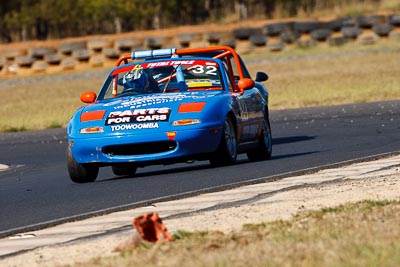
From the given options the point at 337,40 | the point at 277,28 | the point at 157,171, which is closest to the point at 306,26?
the point at 277,28

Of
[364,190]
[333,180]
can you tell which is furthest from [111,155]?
[364,190]

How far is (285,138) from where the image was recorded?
722 inches

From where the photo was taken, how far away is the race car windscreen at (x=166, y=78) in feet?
44.6

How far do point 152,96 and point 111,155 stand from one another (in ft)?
3.20

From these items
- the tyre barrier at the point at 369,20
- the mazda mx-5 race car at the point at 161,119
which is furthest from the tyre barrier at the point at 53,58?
the mazda mx-5 race car at the point at 161,119

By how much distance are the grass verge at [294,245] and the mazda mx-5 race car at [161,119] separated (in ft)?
14.4

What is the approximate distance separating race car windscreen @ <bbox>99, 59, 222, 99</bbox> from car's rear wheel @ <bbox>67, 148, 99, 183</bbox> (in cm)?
116

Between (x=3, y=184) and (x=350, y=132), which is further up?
(x=3, y=184)

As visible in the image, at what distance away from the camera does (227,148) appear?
1267cm

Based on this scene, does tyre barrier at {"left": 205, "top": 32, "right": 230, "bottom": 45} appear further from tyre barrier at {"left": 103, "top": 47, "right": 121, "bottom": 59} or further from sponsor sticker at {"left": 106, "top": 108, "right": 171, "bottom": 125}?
sponsor sticker at {"left": 106, "top": 108, "right": 171, "bottom": 125}

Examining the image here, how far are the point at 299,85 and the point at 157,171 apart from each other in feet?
63.1

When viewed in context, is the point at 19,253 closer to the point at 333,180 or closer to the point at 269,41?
the point at 333,180

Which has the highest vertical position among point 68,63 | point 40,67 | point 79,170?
point 79,170

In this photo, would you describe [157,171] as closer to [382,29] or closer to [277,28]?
[382,29]
